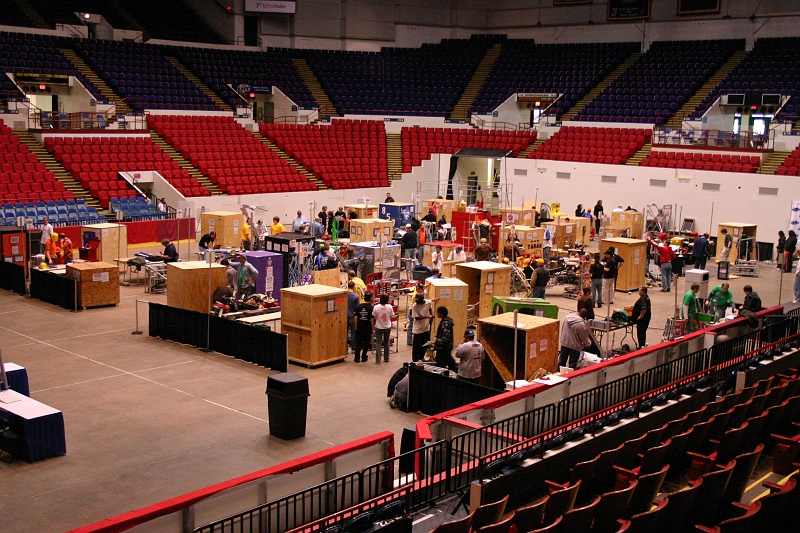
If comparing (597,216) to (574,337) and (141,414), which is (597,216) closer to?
(574,337)

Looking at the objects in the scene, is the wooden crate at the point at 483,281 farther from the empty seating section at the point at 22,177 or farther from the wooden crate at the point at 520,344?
the empty seating section at the point at 22,177

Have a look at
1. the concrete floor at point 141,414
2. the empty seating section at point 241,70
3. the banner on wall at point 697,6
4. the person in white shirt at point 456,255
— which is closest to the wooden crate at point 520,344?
the concrete floor at point 141,414

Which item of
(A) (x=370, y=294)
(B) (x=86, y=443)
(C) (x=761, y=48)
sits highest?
(C) (x=761, y=48)

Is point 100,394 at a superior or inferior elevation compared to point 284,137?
inferior

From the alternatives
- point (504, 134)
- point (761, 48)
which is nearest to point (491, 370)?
point (504, 134)

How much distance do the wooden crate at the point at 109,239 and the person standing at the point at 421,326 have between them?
12.2m

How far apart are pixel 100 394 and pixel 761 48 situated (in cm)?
3816

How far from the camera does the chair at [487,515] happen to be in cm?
865

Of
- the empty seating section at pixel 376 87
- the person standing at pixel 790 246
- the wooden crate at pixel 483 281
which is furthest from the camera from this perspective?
the empty seating section at pixel 376 87

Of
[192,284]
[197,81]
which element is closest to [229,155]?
[197,81]

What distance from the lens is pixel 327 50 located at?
49438 mm

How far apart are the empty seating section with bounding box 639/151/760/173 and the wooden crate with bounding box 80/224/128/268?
72.7 ft

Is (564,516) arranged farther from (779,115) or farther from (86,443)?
(779,115)

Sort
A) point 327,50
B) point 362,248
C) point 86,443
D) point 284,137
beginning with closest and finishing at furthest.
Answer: point 86,443
point 362,248
point 284,137
point 327,50
